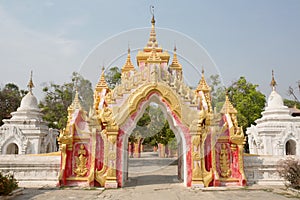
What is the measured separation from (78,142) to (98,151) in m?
1.08

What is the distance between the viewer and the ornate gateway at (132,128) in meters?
12.1

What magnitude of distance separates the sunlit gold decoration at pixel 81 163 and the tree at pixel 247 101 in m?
20.9

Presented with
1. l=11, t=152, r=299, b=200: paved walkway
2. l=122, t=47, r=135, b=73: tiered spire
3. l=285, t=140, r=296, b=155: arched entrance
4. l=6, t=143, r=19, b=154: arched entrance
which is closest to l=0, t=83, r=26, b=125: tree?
l=6, t=143, r=19, b=154: arched entrance

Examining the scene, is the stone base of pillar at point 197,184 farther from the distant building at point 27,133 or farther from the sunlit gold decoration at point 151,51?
the distant building at point 27,133

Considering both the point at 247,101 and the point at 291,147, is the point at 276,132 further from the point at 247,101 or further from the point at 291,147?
the point at 247,101

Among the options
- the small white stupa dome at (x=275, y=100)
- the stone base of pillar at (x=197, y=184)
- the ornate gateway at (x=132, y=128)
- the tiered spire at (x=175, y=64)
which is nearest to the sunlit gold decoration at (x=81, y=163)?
the ornate gateway at (x=132, y=128)

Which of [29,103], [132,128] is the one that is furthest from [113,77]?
[132,128]

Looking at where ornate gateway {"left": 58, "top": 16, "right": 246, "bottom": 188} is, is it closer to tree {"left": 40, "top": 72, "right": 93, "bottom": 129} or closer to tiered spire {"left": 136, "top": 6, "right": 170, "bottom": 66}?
tiered spire {"left": 136, "top": 6, "right": 170, "bottom": 66}

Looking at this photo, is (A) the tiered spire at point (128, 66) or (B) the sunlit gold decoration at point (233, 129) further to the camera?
(A) the tiered spire at point (128, 66)

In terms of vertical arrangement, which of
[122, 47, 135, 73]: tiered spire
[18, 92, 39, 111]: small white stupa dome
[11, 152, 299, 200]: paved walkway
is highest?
[122, 47, 135, 73]: tiered spire

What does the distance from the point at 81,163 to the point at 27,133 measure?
42.2ft

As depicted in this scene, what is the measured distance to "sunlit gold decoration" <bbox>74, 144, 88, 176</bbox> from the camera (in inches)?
483

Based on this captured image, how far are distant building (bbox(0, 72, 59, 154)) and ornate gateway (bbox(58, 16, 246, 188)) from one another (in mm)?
11947

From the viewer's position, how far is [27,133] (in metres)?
22.9
